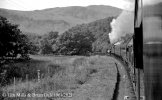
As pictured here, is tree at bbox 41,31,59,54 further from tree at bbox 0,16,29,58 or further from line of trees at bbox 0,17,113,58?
tree at bbox 0,16,29,58

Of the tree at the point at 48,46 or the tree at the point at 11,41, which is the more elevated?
the tree at the point at 11,41

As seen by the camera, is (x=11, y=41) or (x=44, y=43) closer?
(x=11, y=41)

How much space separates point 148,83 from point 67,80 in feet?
49.7

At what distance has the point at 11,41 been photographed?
27.1 m

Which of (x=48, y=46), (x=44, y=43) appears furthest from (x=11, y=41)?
(x=48, y=46)

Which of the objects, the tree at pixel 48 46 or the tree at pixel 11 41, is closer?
the tree at pixel 11 41

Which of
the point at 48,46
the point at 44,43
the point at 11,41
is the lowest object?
the point at 48,46

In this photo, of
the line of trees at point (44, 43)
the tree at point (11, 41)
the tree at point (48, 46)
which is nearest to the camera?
the tree at point (11, 41)

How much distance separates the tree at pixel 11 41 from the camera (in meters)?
26.0

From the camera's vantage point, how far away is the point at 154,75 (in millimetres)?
2107

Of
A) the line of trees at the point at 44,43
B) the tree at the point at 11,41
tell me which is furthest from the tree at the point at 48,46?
the tree at the point at 11,41

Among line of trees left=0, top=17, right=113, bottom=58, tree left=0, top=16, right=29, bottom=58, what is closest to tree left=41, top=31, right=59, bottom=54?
line of trees left=0, top=17, right=113, bottom=58

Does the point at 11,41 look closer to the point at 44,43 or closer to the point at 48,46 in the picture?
the point at 44,43

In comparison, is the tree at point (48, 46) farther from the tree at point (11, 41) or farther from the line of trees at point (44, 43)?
the tree at point (11, 41)
